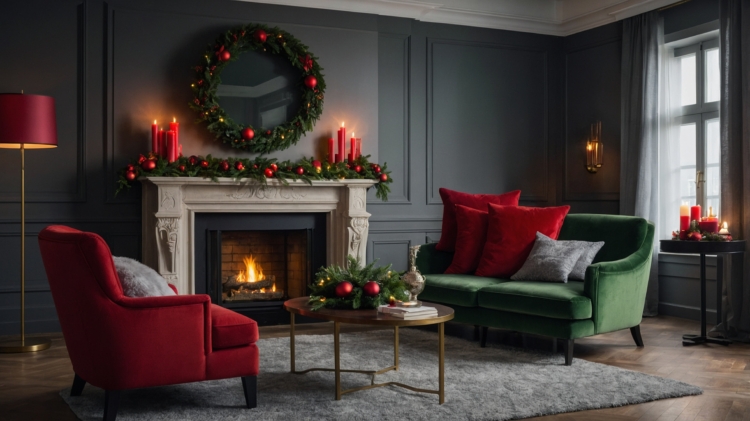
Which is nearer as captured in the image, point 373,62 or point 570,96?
point 373,62

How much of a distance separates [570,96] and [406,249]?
7.31ft

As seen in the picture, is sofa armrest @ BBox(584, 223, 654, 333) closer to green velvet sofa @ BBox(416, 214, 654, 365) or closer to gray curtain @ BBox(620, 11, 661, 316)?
green velvet sofa @ BBox(416, 214, 654, 365)

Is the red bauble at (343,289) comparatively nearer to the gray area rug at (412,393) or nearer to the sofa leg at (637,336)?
the gray area rug at (412,393)

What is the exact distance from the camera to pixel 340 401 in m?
3.40

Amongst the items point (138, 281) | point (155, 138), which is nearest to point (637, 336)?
point (138, 281)

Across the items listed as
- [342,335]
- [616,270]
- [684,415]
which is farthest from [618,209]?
[684,415]

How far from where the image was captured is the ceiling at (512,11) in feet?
20.3

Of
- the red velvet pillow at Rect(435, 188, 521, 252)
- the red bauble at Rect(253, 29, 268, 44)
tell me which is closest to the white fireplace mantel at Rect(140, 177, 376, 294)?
the red velvet pillow at Rect(435, 188, 521, 252)

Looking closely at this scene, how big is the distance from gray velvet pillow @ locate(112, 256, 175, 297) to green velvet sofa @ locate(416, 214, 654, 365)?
2.08m

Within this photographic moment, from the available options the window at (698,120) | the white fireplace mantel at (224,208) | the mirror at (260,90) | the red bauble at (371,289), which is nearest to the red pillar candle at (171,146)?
the white fireplace mantel at (224,208)

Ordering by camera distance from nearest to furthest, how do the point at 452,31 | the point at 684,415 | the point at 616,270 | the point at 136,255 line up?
the point at 684,415 → the point at 616,270 → the point at 136,255 → the point at 452,31

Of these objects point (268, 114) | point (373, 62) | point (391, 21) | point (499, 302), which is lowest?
point (499, 302)

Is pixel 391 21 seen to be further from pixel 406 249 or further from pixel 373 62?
pixel 406 249

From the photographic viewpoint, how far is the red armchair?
2.98 m
